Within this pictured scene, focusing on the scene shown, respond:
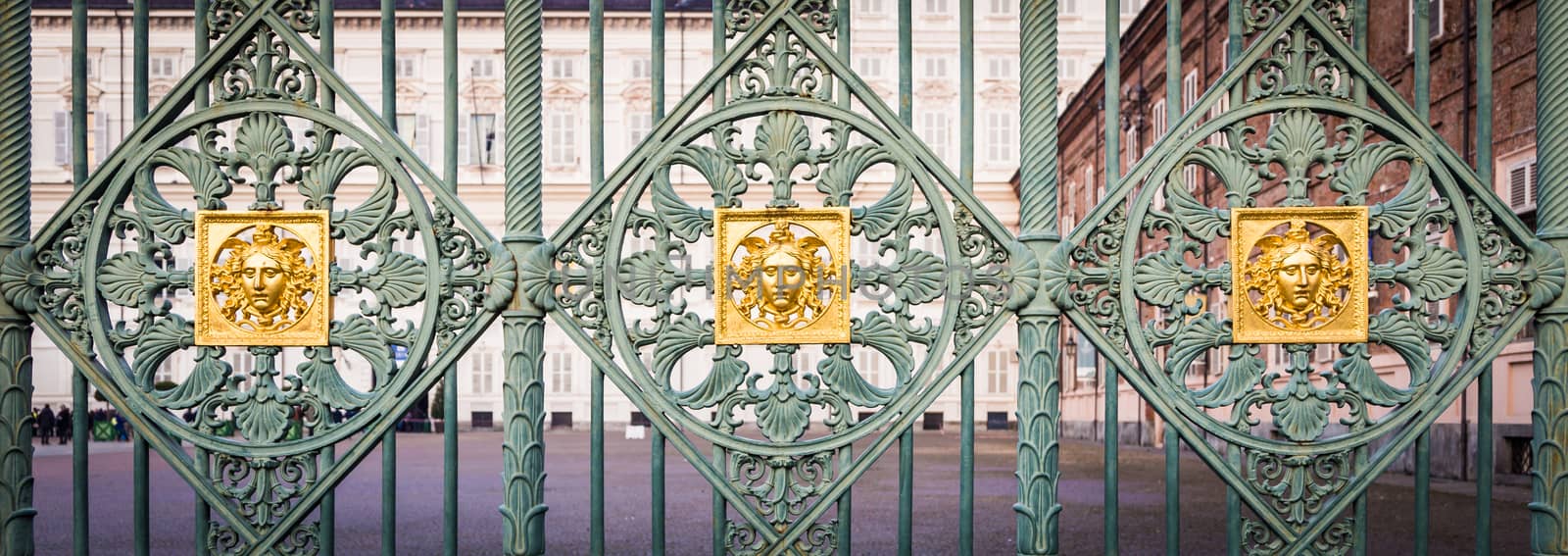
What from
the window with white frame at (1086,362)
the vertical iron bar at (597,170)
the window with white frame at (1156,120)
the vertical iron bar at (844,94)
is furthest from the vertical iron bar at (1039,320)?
the window with white frame at (1086,362)

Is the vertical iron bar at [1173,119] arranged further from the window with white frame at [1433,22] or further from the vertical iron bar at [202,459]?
the window with white frame at [1433,22]

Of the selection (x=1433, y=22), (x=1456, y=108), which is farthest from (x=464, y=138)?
(x=1456, y=108)

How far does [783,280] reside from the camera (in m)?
5.40

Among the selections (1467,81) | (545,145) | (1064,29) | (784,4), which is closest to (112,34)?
(545,145)

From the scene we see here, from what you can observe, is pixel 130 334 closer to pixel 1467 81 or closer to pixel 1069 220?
pixel 1467 81

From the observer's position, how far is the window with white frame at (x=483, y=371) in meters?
36.4

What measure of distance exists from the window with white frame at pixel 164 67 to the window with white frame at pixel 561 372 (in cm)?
1239

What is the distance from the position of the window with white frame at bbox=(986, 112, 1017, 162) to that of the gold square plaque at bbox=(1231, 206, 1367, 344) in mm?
28437

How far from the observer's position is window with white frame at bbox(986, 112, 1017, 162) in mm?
33750

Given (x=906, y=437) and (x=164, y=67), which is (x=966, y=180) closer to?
(x=906, y=437)

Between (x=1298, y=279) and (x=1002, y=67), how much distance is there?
93.2 feet

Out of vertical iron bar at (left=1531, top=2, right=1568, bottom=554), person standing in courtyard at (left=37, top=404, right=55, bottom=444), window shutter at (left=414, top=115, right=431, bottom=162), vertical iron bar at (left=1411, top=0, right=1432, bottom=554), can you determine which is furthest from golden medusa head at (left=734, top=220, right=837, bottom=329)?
window shutter at (left=414, top=115, right=431, bottom=162)

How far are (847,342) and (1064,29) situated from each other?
29.1 metres

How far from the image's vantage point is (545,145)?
119ft
